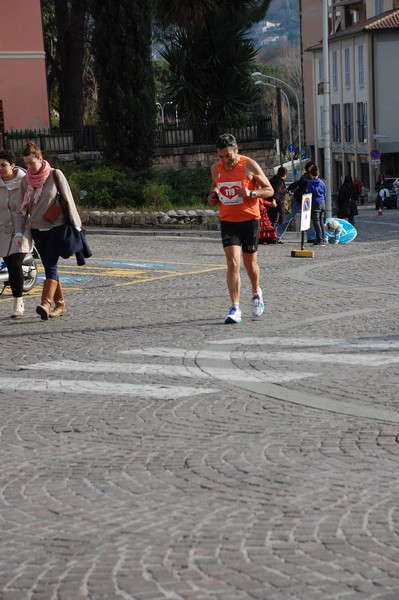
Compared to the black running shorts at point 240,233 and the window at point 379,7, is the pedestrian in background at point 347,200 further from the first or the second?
the window at point 379,7

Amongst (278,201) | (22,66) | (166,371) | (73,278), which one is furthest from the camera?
(22,66)

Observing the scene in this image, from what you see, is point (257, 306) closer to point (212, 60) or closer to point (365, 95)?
point (212, 60)

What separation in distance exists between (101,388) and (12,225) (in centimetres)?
436

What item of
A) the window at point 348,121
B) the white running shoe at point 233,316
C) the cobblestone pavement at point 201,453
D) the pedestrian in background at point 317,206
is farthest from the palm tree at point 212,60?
the window at point 348,121

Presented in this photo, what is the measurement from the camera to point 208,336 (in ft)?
35.5

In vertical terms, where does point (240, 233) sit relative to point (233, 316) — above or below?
above

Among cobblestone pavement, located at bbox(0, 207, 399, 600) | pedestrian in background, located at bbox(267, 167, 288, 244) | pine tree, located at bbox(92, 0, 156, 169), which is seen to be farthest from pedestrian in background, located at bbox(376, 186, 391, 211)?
cobblestone pavement, located at bbox(0, 207, 399, 600)

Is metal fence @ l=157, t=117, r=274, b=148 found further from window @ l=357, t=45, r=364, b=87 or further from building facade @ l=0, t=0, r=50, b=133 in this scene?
window @ l=357, t=45, r=364, b=87

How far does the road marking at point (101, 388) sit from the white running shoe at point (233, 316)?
288 centimetres

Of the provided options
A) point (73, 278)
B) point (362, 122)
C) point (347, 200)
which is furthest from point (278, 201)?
point (362, 122)

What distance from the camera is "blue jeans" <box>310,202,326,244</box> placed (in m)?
23.0

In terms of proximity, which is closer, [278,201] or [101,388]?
Result: [101,388]

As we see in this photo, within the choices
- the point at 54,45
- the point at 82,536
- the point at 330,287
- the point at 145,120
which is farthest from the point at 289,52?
the point at 82,536

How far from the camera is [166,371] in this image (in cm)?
912
